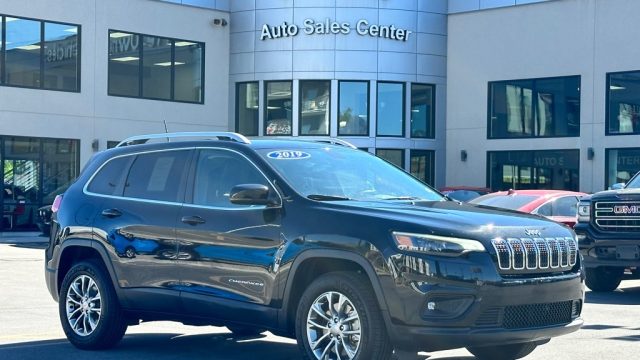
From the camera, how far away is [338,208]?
7.34 meters

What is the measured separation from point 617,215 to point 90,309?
7.48m


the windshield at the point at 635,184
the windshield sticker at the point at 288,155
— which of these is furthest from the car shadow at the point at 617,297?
the windshield sticker at the point at 288,155

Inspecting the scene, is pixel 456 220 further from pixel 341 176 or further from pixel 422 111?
pixel 422 111

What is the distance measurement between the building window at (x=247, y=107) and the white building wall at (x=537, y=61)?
6.52m

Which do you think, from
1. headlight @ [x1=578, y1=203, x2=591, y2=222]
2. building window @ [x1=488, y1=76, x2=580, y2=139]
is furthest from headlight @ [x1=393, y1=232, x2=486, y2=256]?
building window @ [x1=488, y1=76, x2=580, y2=139]

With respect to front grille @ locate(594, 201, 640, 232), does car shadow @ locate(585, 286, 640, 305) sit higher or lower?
lower

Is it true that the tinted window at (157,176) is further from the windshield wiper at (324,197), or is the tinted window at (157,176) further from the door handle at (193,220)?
the windshield wiper at (324,197)

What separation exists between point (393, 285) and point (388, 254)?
211 millimetres

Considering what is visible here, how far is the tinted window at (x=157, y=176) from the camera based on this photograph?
28.0ft

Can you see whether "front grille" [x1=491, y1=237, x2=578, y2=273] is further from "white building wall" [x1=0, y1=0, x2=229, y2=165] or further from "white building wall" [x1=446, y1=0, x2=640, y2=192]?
"white building wall" [x1=0, y1=0, x2=229, y2=165]

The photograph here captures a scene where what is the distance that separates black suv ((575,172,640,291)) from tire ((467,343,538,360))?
5.49 m

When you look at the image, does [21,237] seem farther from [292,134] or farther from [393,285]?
[393,285]

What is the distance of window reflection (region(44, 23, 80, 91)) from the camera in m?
30.0

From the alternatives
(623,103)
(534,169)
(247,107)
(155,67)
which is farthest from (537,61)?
(155,67)
